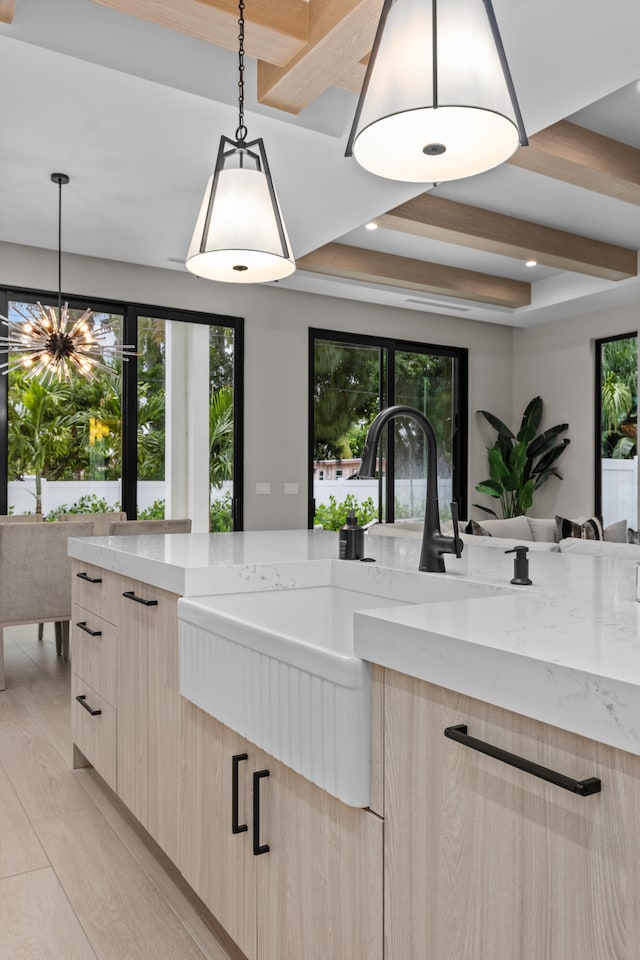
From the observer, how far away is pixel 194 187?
375 centimetres

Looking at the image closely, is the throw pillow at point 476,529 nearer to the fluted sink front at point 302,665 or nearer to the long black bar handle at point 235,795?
the fluted sink front at point 302,665

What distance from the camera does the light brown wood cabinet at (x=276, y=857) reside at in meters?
1.09

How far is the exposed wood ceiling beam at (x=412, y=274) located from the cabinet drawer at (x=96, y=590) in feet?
10.9

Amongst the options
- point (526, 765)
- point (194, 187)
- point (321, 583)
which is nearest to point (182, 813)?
point (321, 583)

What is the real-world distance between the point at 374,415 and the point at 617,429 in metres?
2.24

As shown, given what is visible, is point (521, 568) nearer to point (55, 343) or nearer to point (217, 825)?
point (217, 825)

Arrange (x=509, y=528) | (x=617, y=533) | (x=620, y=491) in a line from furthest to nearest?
(x=620, y=491) → (x=509, y=528) → (x=617, y=533)

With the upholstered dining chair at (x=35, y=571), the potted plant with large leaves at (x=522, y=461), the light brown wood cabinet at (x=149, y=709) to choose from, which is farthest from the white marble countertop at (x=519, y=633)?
the potted plant with large leaves at (x=522, y=461)

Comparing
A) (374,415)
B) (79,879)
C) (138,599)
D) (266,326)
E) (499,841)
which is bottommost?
(79,879)

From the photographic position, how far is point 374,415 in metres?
6.53

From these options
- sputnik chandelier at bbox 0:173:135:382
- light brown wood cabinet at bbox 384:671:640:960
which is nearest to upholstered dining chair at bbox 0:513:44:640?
sputnik chandelier at bbox 0:173:135:382

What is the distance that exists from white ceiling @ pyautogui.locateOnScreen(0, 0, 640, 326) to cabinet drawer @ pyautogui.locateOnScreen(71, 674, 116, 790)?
228cm

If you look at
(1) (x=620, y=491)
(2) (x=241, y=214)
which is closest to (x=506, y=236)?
(1) (x=620, y=491)

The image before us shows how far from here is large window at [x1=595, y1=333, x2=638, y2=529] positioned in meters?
6.43
